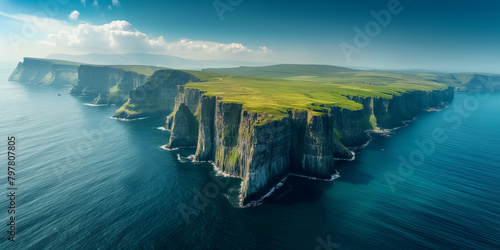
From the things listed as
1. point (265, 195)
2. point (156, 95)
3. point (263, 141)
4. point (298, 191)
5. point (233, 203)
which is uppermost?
point (156, 95)

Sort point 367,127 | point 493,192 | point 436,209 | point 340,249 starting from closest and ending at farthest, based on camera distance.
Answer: point 340,249, point 436,209, point 493,192, point 367,127

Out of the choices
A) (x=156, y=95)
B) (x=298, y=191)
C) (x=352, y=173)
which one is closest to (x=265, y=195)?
(x=298, y=191)

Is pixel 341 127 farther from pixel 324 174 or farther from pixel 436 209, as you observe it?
pixel 436 209

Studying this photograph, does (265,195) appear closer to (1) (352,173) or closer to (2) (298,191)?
(2) (298,191)

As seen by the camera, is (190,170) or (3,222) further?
(190,170)

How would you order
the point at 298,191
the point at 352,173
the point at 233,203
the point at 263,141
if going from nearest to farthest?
the point at 233,203 < the point at 263,141 < the point at 298,191 < the point at 352,173

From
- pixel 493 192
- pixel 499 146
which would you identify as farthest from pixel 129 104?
pixel 499 146
